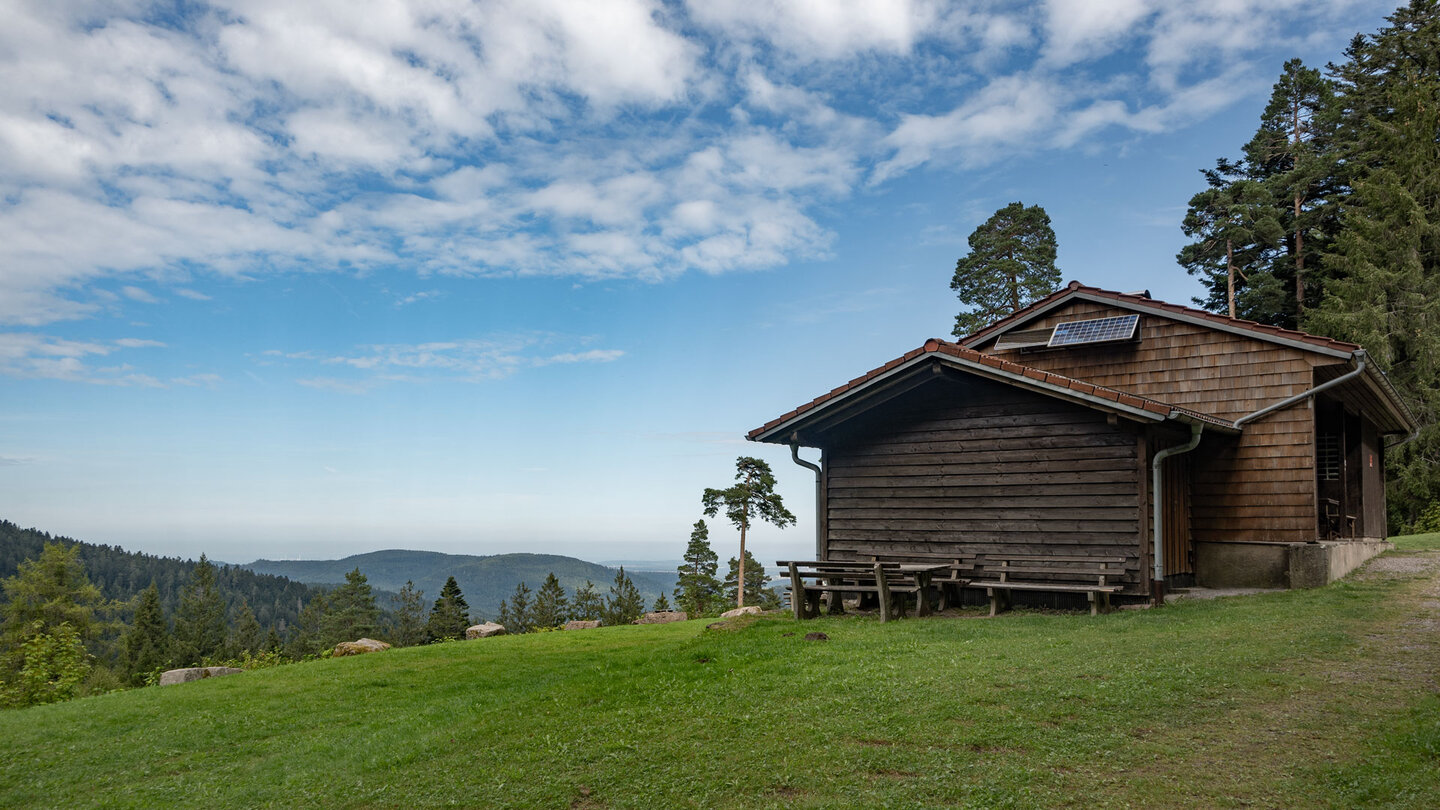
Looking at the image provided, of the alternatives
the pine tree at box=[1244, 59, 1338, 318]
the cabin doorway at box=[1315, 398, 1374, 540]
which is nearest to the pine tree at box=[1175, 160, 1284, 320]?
the pine tree at box=[1244, 59, 1338, 318]

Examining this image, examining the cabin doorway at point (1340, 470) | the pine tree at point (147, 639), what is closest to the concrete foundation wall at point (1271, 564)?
the cabin doorway at point (1340, 470)

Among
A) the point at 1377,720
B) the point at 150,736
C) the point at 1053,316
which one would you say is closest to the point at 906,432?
the point at 1053,316

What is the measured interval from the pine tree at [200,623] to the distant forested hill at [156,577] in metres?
60.5

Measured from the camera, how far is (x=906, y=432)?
605 inches

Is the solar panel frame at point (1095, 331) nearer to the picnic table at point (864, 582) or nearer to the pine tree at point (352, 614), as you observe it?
the picnic table at point (864, 582)

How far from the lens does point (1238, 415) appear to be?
16.5 m

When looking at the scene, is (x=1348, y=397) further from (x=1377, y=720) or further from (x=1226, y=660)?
(x=1377, y=720)

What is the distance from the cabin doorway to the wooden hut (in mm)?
999

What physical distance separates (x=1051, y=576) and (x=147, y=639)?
89.7 metres

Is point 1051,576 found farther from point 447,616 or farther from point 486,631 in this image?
point 447,616

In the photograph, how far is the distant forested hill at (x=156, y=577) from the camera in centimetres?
14864

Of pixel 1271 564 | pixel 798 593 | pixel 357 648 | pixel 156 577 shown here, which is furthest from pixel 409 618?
pixel 156 577

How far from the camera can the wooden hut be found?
13.4 m

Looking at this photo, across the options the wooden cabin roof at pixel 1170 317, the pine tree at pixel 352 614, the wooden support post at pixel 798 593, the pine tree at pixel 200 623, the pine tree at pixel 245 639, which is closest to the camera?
the wooden support post at pixel 798 593
